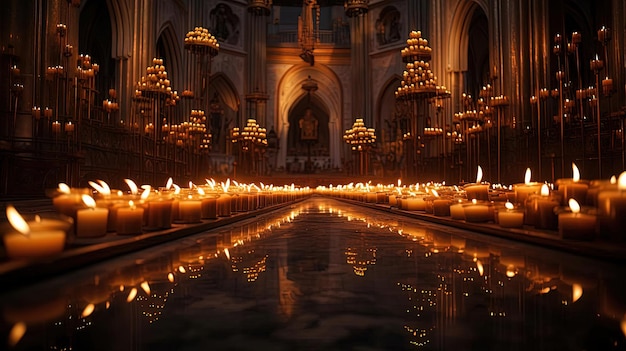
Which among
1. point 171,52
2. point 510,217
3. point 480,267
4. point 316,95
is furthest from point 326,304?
point 316,95

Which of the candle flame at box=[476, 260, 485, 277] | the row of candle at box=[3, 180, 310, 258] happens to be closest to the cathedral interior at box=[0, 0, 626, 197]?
the row of candle at box=[3, 180, 310, 258]

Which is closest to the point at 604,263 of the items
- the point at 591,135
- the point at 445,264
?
the point at 445,264

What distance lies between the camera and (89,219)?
71.3 inches

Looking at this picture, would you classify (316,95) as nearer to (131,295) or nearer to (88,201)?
(88,201)

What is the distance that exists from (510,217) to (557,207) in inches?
12.5

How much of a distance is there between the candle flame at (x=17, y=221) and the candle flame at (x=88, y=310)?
40cm

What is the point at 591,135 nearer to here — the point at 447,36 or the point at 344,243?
the point at 344,243

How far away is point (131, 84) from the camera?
552 inches

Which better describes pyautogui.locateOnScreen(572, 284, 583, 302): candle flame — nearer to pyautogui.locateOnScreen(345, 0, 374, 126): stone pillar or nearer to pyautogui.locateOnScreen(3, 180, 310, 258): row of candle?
pyautogui.locateOnScreen(3, 180, 310, 258): row of candle

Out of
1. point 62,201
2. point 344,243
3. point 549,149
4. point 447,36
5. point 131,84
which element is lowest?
point 344,243

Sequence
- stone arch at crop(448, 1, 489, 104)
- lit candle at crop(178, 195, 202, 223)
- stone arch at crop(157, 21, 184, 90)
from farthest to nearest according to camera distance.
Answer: stone arch at crop(157, 21, 184, 90) → stone arch at crop(448, 1, 489, 104) → lit candle at crop(178, 195, 202, 223)

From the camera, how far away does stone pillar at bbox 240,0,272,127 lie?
24219 millimetres

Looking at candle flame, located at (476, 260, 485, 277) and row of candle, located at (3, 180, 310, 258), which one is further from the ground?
row of candle, located at (3, 180, 310, 258)

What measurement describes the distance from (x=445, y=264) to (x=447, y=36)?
17.5m
